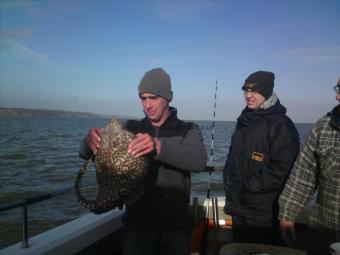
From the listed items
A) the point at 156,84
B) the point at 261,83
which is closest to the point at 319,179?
the point at 261,83

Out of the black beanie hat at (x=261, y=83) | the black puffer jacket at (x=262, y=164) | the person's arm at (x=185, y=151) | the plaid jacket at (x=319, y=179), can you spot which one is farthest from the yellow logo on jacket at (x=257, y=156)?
the person's arm at (x=185, y=151)

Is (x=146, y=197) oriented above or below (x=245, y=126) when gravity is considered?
below

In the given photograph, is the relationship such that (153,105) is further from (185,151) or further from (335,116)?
(335,116)

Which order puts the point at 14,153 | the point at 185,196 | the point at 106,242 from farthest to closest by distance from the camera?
the point at 14,153, the point at 106,242, the point at 185,196

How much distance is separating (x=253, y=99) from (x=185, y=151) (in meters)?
1.53

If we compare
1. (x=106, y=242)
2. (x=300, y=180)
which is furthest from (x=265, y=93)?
(x=106, y=242)

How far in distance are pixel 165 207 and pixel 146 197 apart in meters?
0.18

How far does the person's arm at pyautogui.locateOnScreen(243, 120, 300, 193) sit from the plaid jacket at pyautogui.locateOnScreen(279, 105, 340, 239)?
0.30 metres

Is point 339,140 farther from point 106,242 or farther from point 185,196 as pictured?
point 106,242

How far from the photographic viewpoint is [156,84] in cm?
289

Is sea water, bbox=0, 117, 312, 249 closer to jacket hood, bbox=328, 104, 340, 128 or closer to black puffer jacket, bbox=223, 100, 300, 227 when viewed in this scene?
black puffer jacket, bbox=223, 100, 300, 227

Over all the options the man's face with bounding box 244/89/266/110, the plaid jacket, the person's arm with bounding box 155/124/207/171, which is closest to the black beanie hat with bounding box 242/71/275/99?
the man's face with bounding box 244/89/266/110

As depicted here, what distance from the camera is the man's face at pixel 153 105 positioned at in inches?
115

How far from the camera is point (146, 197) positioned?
2.87 metres
